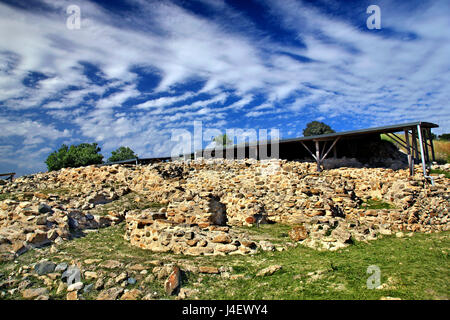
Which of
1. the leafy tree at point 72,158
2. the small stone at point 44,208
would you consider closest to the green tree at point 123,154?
the leafy tree at point 72,158

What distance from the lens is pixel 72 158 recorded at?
38906 mm

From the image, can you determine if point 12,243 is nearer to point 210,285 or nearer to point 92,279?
point 92,279

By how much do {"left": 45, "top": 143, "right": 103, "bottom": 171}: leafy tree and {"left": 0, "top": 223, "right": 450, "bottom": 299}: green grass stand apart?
114 ft

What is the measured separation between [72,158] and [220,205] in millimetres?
36353

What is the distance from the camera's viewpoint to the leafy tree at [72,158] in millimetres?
38375

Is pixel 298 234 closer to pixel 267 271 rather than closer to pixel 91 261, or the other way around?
pixel 267 271

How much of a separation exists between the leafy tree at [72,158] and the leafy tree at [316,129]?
1438 inches

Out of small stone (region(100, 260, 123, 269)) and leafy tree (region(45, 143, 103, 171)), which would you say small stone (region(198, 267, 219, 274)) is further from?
leafy tree (region(45, 143, 103, 171))

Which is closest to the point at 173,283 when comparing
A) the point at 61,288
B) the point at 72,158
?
the point at 61,288

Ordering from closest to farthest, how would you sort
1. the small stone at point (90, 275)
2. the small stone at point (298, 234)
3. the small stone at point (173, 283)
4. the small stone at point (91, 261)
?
1. the small stone at point (173, 283)
2. the small stone at point (90, 275)
3. the small stone at point (91, 261)
4. the small stone at point (298, 234)

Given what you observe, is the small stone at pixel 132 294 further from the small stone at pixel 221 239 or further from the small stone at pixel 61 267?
the small stone at pixel 221 239

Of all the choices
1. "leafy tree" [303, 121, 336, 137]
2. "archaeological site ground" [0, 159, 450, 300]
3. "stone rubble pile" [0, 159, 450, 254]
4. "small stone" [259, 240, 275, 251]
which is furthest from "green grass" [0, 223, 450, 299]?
"leafy tree" [303, 121, 336, 137]

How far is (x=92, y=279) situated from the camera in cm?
534
